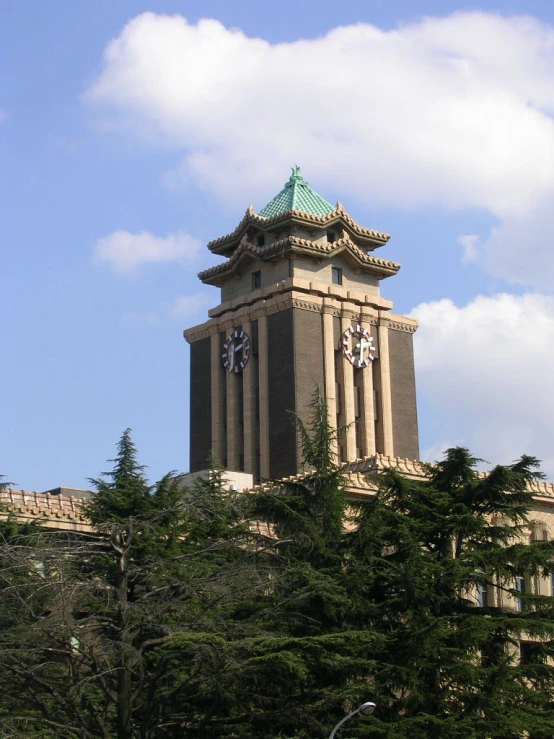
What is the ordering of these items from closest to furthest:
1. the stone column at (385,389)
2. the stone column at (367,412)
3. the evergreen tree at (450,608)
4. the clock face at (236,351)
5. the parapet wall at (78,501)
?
the evergreen tree at (450,608), the parapet wall at (78,501), the stone column at (367,412), the stone column at (385,389), the clock face at (236,351)

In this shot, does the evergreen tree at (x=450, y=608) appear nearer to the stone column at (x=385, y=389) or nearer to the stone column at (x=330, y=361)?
the stone column at (x=330, y=361)

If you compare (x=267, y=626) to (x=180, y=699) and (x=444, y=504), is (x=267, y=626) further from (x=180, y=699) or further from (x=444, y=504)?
(x=444, y=504)

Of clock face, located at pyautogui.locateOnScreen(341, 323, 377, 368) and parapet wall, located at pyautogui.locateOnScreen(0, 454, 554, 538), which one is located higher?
clock face, located at pyautogui.locateOnScreen(341, 323, 377, 368)

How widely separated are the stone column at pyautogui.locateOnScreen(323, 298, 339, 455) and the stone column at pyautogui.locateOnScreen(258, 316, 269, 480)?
3.05 meters

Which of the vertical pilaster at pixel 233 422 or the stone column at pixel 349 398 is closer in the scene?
the stone column at pixel 349 398

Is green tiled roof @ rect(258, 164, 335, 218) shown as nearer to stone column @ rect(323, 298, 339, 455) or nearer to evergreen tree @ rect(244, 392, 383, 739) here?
stone column @ rect(323, 298, 339, 455)

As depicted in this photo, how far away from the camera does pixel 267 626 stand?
3500 cm

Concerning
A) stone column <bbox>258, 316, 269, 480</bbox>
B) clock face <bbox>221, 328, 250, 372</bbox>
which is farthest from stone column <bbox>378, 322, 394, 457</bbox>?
clock face <bbox>221, 328, 250, 372</bbox>

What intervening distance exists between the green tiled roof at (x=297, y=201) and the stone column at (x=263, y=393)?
689 cm

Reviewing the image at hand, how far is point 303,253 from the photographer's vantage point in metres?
79.9

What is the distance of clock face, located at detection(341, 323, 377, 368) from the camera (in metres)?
79.9

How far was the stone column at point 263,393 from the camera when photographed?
253ft

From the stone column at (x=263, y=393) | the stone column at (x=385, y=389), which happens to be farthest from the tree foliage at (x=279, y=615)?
the stone column at (x=385, y=389)

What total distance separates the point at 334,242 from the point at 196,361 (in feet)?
33.8
